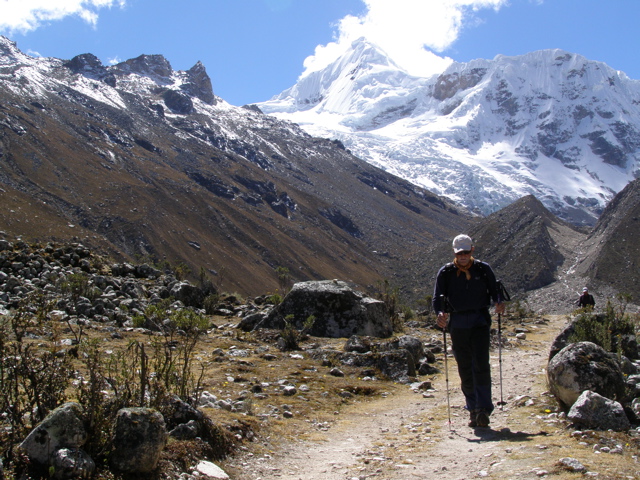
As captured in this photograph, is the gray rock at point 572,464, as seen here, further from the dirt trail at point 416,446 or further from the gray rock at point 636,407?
the gray rock at point 636,407

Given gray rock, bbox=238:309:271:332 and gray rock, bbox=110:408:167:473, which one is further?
gray rock, bbox=238:309:271:332

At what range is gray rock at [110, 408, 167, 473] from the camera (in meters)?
4.93

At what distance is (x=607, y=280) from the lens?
66438mm

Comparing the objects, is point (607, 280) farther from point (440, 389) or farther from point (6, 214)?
point (6, 214)

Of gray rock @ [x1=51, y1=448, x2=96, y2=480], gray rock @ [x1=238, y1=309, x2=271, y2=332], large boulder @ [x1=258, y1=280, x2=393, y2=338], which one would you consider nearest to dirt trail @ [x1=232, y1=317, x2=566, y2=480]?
gray rock @ [x1=51, y1=448, x2=96, y2=480]

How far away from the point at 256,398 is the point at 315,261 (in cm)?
12610

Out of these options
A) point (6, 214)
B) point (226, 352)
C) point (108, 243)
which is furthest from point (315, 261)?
point (226, 352)

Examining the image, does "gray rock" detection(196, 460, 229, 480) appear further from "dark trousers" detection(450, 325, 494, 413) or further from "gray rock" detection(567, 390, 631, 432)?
"gray rock" detection(567, 390, 631, 432)

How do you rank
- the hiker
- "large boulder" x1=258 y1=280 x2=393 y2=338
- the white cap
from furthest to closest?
1. "large boulder" x1=258 y1=280 x2=393 y2=338
2. the white cap
3. the hiker

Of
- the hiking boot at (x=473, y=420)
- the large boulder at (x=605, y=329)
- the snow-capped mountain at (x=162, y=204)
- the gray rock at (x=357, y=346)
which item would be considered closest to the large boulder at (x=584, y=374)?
the hiking boot at (x=473, y=420)

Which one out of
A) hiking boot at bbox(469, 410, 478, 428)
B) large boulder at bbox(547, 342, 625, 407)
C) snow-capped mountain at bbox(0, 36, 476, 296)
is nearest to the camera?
large boulder at bbox(547, 342, 625, 407)

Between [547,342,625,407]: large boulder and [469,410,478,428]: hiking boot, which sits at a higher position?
[547,342,625,407]: large boulder

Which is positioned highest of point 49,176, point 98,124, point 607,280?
point 98,124

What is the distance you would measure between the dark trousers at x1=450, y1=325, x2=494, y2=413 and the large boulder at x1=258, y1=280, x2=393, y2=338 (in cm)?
863
